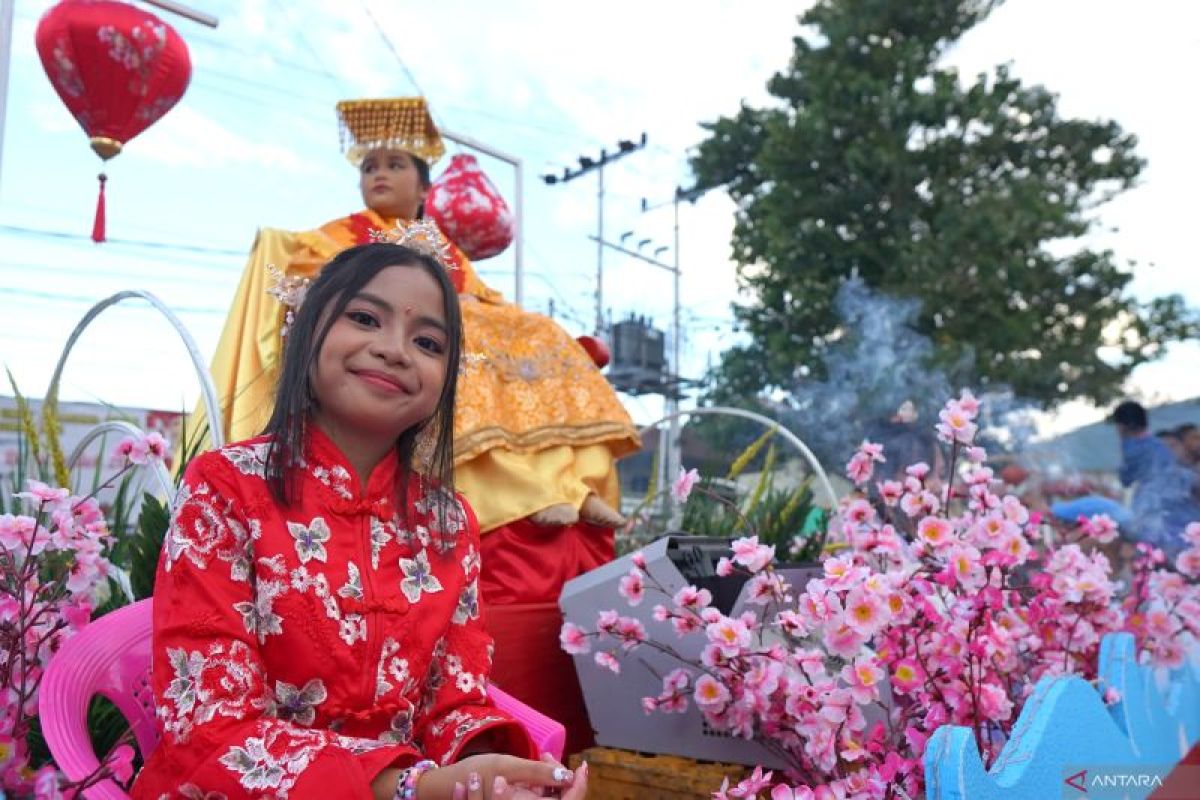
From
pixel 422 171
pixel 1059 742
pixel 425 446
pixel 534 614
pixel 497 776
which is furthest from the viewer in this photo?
pixel 422 171

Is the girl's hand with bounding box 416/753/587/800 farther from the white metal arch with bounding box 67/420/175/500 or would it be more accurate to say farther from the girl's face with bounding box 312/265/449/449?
the white metal arch with bounding box 67/420/175/500

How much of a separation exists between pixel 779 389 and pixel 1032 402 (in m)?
2.67

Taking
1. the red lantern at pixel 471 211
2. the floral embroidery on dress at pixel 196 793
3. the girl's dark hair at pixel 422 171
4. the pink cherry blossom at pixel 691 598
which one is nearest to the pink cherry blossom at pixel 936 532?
the pink cherry blossom at pixel 691 598

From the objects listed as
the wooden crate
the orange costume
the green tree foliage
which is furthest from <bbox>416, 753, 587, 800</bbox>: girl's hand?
the green tree foliage

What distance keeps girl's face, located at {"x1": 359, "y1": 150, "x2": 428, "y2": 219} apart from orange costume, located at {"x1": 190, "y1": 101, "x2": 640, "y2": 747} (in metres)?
0.04

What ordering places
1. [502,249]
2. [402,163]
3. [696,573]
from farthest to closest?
[502,249], [402,163], [696,573]

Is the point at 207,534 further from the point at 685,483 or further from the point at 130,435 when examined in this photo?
the point at 685,483

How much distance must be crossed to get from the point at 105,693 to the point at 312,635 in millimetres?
392

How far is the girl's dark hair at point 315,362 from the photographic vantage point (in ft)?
4.54

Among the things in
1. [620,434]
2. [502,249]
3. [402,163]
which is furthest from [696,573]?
[502,249]

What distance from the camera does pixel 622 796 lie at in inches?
84.6

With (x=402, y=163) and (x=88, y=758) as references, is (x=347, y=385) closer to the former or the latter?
(x=88, y=758)

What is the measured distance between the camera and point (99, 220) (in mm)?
3428

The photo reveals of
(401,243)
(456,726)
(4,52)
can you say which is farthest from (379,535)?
(4,52)
